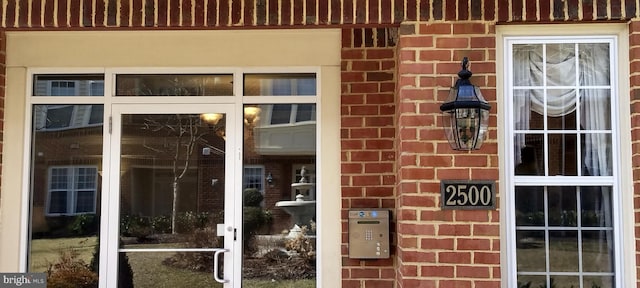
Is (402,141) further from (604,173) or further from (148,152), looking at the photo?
(148,152)

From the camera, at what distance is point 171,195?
16.3 feet

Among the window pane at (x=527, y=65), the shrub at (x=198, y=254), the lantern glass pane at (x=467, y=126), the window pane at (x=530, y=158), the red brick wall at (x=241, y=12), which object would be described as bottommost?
the shrub at (x=198, y=254)

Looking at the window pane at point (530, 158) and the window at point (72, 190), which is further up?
the window pane at point (530, 158)

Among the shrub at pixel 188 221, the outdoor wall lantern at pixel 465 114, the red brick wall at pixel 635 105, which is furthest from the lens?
the shrub at pixel 188 221

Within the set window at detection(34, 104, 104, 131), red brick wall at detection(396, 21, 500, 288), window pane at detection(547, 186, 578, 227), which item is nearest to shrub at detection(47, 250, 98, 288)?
window at detection(34, 104, 104, 131)

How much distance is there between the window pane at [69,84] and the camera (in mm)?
4992

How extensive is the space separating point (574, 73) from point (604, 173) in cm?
67

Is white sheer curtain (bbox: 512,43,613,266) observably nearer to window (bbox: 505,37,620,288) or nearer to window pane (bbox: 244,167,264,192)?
window (bbox: 505,37,620,288)

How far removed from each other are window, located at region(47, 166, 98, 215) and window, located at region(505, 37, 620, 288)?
312 cm

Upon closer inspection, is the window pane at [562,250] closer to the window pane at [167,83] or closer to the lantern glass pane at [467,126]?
the lantern glass pane at [467,126]

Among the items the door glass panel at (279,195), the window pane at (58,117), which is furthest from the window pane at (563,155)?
the window pane at (58,117)

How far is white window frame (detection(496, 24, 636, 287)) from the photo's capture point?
3979 mm

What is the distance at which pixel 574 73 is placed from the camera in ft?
13.6

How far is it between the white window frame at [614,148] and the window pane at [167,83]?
212 centimetres
